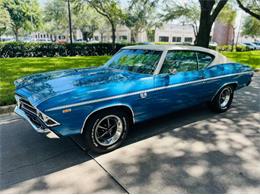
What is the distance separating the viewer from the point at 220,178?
2.88 meters

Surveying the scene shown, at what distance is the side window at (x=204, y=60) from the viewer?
15.4 feet

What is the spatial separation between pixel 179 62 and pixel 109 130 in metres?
1.89

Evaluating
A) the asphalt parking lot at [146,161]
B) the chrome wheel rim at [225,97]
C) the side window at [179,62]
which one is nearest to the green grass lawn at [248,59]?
the chrome wheel rim at [225,97]

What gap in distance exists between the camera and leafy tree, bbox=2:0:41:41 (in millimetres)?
38103

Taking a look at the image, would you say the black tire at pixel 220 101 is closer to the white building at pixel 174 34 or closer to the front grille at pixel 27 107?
the front grille at pixel 27 107

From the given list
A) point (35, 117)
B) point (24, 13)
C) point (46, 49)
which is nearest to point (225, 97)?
point (35, 117)

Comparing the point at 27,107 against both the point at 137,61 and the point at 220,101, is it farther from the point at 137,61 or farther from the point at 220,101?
the point at 220,101

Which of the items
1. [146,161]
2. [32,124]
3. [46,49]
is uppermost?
[46,49]

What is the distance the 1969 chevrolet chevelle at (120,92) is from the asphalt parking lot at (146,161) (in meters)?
0.41

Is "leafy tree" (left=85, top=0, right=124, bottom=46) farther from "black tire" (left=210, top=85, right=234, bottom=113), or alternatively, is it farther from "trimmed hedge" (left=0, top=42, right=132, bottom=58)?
"black tire" (left=210, top=85, right=234, bottom=113)

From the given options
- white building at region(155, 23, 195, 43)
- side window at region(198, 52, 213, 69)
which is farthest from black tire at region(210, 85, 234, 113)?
white building at region(155, 23, 195, 43)

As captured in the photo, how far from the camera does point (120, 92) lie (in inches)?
132

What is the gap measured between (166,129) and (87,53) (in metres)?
15.9

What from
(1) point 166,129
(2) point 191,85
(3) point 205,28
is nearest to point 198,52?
(2) point 191,85
